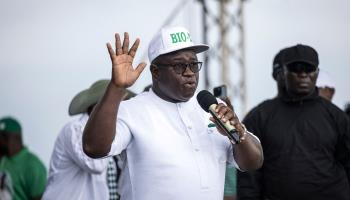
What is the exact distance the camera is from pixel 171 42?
15.6 ft

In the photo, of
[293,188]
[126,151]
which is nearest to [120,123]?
[126,151]

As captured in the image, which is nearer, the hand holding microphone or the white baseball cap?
the hand holding microphone

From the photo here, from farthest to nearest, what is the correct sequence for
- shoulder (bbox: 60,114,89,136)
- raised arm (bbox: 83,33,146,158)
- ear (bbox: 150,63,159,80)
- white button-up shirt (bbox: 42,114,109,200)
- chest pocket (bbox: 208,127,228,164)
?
shoulder (bbox: 60,114,89,136) < white button-up shirt (bbox: 42,114,109,200) < ear (bbox: 150,63,159,80) < chest pocket (bbox: 208,127,228,164) < raised arm (bbox: 83,33,146,158)

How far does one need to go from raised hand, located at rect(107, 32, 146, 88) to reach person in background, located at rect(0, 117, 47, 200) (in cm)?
454

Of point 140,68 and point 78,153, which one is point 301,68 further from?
point 140,68

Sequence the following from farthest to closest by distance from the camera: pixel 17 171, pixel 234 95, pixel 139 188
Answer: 1. pixel 234 95
2. pixel 17 171
3. pixel 139 188

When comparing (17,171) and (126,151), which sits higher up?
(126,151)

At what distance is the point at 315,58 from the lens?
6.23m

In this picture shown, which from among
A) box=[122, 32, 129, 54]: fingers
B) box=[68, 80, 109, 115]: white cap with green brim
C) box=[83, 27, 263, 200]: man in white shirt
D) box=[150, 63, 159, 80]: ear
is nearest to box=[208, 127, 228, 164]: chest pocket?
box=[83, 27, 263, 200]: man in white shirt

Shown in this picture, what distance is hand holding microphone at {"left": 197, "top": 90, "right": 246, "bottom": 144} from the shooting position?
4.32 metres

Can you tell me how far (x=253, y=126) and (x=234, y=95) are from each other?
11.0 m

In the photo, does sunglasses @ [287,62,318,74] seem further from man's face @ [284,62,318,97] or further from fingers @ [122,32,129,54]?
fingers @ [122,32,129,54]

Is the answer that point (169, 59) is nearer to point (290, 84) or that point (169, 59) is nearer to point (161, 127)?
point (161, 127)

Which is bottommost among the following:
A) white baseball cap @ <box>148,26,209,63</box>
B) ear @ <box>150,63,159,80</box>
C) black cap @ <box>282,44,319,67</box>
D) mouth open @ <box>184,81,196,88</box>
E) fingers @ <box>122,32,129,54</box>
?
black cap @ <box>282,44,319,67</box>
